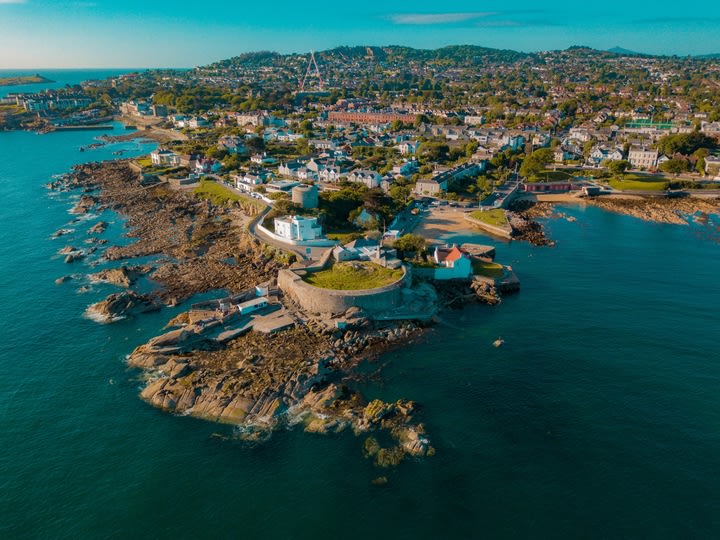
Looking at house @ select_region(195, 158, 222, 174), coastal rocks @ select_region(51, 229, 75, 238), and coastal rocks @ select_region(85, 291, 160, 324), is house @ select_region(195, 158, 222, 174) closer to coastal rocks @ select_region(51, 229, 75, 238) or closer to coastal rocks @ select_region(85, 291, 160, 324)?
coastal rocks @ select_region(51, 229, 75, 238)

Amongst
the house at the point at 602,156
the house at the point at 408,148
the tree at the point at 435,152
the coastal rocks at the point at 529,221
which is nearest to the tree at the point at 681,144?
the house at the point at 602,156

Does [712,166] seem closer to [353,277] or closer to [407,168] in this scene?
[407,168]

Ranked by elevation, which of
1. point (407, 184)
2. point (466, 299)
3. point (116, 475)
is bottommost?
point (116, 475)

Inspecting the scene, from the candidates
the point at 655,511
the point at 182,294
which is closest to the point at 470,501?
the point at 655,511

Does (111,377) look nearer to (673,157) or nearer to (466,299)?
(466,299)

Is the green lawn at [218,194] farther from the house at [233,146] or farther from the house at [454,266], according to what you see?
the house at [454,266]

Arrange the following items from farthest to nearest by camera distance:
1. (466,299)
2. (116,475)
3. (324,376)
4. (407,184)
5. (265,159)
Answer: (265,159) < (407,184) < (466,299) < (324,376) < (116,475)
